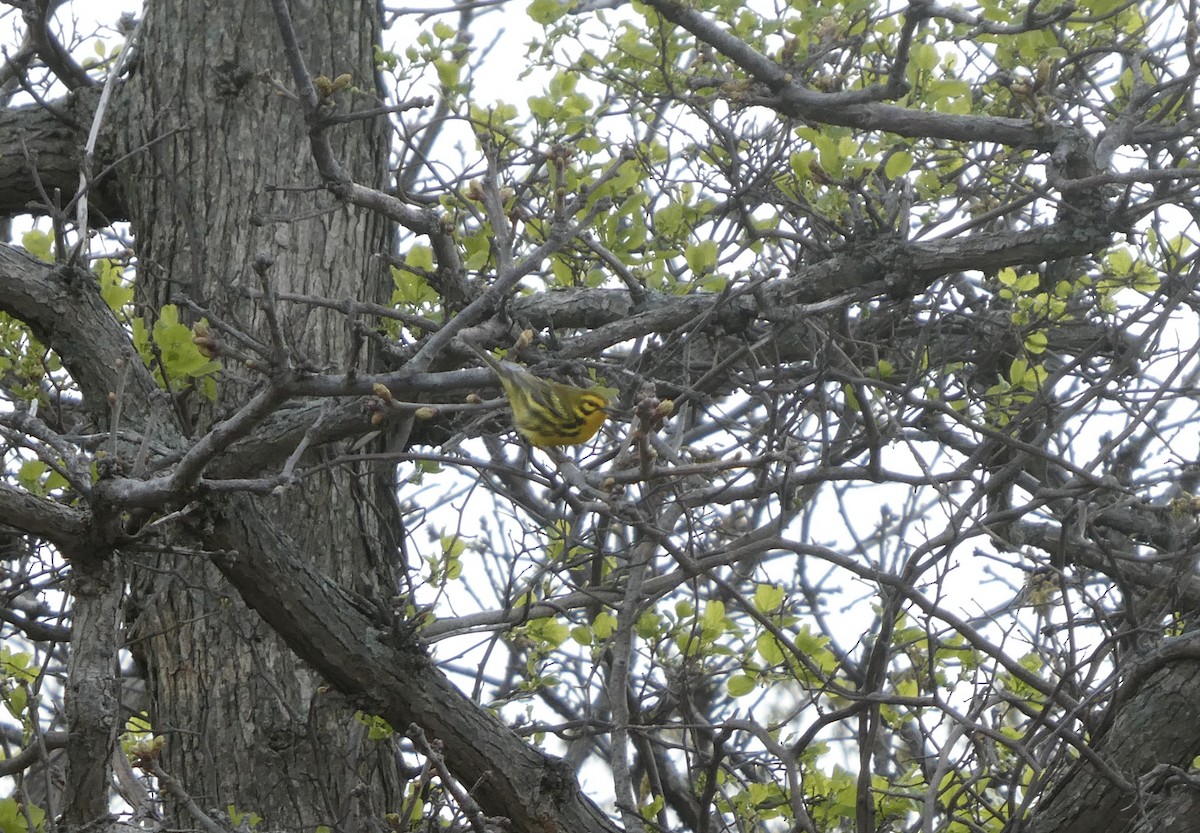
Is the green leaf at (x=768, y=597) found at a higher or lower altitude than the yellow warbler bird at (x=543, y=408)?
lower

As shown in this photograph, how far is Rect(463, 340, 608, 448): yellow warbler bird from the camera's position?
288cm

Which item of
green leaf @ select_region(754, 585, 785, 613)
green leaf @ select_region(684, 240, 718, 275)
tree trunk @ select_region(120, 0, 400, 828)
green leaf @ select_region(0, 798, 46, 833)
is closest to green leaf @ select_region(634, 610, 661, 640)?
green leaf @ select_region(754, 585, 785, 613)

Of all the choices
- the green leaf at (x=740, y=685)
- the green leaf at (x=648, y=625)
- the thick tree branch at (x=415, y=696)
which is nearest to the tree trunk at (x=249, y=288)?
the thick tree branch at (x=415, y=696)

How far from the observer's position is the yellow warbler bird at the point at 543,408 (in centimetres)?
288

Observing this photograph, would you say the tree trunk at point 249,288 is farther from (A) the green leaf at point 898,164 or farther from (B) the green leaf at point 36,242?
(A) the green leaf at point 898,164

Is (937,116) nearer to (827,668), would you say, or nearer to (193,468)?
(827,668)

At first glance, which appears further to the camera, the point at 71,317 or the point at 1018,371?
the point at 1018,371

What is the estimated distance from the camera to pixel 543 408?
289cm

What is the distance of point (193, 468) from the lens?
2.74 metres

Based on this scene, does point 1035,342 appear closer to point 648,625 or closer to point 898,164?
point 898,164

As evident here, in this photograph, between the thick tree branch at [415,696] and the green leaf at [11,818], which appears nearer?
the green leaf at [11,818]

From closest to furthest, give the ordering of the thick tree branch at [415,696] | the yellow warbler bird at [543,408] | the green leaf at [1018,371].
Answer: the yellow warbler bird at [543,408], the thick tree branch at [415,696], the green leaf at [1018,371]

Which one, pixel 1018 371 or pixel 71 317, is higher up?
pixel 71 317

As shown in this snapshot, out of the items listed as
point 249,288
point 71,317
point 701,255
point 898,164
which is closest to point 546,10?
point 701,255
